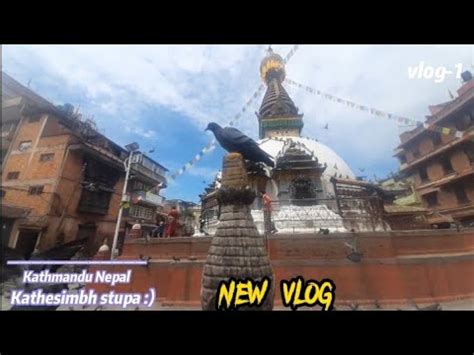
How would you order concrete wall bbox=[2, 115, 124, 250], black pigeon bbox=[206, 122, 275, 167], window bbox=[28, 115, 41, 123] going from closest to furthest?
1. black pigeon bbox=[206, 122, 275, 167]
2. concrete wall bbox=[2, 115, 124, 250]
3. window bbox=[28, 115, 41, 123]

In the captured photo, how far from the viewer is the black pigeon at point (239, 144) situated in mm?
4961

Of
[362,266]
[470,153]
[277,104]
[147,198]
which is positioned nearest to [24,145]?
[147,198]

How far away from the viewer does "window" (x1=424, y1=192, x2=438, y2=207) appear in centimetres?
1813

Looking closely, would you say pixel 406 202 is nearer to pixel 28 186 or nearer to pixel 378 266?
pixel 378 266

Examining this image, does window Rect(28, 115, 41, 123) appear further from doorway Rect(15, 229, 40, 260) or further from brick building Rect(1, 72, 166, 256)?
doorway Rect(15, 229, 40, 260)

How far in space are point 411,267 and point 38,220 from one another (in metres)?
12.7

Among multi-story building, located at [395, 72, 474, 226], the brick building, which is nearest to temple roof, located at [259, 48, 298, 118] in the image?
multi-story building, located at [395, 72, 474, 226]

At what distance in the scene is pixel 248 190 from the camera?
439 cm

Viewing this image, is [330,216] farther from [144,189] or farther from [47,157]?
[47,157]

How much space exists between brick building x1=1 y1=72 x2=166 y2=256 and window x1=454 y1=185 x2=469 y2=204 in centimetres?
2050

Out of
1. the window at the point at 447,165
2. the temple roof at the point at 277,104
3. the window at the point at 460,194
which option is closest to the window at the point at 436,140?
the window at the point at 447,165

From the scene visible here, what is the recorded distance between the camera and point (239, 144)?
4.98 m

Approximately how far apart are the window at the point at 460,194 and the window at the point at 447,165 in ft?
4.05
